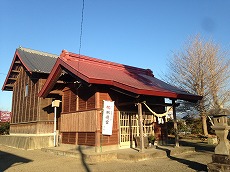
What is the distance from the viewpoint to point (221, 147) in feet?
22.6

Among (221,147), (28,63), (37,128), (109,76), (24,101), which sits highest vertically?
(28,63)

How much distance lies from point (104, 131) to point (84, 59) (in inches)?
202

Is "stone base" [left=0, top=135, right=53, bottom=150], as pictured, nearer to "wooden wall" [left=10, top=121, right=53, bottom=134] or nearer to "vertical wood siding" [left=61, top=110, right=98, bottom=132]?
"wooden wall" [left=10, top=121, right=53, bottom=134]

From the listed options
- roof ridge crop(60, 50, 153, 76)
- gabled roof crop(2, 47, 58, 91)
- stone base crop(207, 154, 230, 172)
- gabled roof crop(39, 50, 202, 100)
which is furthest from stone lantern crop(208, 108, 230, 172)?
gabled roof crop(2, 47, 58, 91)

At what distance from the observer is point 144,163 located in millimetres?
9070

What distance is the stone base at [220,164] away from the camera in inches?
260

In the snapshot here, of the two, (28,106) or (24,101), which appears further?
(24,101)

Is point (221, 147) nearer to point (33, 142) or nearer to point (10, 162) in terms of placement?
point (10, 162)

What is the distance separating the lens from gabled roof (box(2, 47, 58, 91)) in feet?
59.4

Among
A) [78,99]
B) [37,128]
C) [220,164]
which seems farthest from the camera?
[37,128]

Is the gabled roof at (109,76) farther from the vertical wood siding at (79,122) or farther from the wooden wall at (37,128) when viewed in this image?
the wooden wall at (37,128)

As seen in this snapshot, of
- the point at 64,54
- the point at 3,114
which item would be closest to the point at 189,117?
the point at 64,54

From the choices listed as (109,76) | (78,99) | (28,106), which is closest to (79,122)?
(78,99)

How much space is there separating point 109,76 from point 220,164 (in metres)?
6.85
